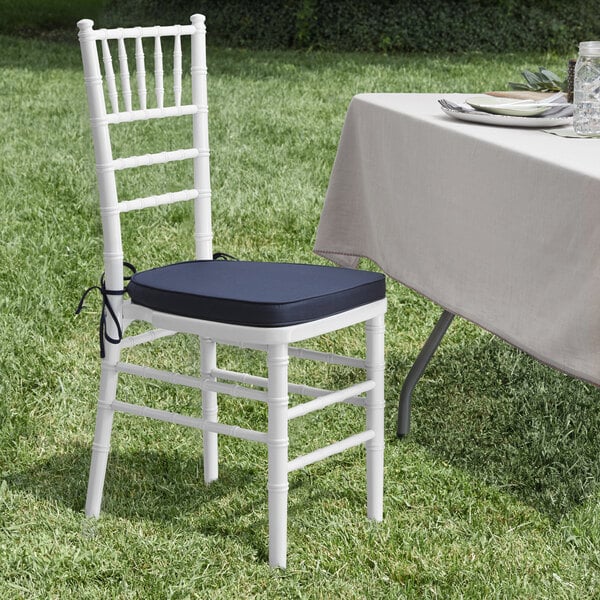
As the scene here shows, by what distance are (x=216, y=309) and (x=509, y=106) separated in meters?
0.89

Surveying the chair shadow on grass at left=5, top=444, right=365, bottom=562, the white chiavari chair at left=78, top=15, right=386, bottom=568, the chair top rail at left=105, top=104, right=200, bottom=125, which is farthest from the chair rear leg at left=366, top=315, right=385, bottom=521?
the chair top rail at left=105, top=104, right=200, bottom=125

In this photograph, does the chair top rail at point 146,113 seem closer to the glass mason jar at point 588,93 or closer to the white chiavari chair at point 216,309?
the white chiavari chair at point 216,309

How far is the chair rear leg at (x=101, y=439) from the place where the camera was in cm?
262

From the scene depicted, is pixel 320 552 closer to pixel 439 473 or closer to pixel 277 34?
pixel 439 473

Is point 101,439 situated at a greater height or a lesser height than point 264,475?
greater

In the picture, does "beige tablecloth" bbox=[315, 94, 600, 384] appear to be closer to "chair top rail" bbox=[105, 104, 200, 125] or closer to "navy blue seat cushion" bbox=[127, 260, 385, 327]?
"navy blue seat cushion" bbox=[127, 260, 385, 327]

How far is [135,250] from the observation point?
15.8 ft

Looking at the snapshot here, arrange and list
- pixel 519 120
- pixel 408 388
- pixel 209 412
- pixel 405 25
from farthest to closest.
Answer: pixel 405 25
pixel 408 388
pixel 209 412
pixel 519 120

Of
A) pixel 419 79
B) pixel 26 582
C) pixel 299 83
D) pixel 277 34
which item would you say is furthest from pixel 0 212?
pixel 277 34

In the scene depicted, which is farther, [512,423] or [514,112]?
[512,423]

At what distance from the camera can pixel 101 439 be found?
265 cm

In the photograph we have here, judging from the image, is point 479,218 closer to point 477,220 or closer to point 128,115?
point 477,220

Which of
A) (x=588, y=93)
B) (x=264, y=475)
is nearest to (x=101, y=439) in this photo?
(x=264, y=475)

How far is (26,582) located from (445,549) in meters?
0.95
